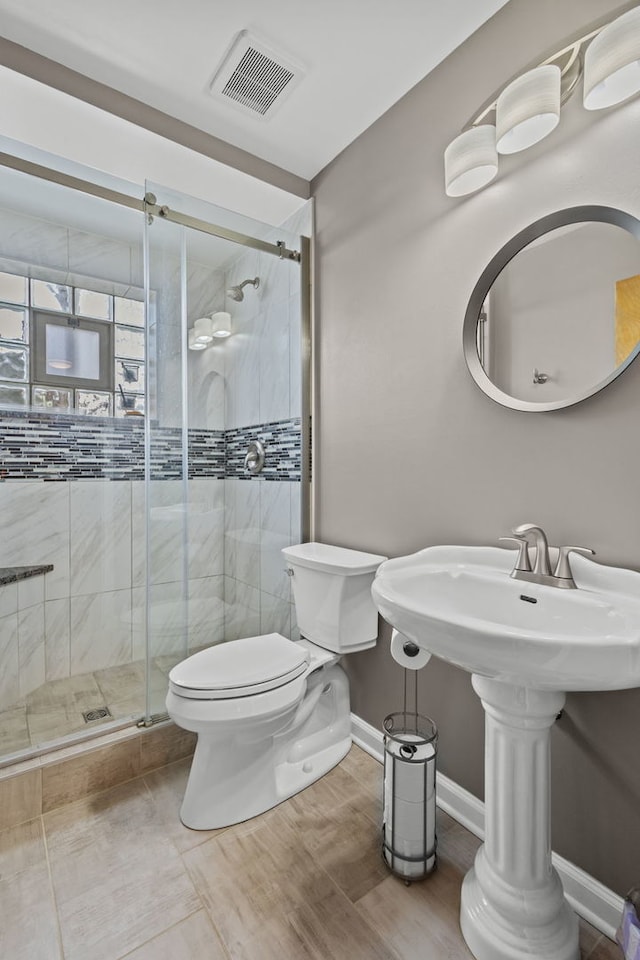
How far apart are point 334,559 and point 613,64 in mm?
1564

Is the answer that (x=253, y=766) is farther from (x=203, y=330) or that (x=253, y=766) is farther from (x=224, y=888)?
(x=203, y=330)

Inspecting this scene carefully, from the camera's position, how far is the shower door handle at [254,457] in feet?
7.20

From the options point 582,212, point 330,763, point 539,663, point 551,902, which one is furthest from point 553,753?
point 582,212

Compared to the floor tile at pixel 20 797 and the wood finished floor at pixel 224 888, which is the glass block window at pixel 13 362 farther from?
the wood finished floor at pixel 224 888

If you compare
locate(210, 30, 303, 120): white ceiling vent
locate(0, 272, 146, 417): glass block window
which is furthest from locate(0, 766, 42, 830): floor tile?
locate(210, 30, 303, 120): white ceiling vent

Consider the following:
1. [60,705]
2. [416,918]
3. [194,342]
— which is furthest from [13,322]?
[416,918]

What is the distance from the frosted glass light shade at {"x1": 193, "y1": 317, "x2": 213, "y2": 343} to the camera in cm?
197

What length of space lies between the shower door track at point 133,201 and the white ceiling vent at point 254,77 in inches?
16.9

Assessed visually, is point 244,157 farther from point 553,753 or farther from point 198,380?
point 553,753

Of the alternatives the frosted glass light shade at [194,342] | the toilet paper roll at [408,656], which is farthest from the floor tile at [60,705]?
the frosted glass light shade at [194,342]

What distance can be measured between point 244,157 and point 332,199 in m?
0.41

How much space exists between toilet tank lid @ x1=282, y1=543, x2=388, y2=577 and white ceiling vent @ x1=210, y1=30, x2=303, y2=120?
5.65 feet

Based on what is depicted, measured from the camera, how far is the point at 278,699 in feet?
4.84

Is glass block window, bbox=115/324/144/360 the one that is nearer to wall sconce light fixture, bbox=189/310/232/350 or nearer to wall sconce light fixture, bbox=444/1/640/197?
wall sconce light fixture, bbox=189/310/232/350
